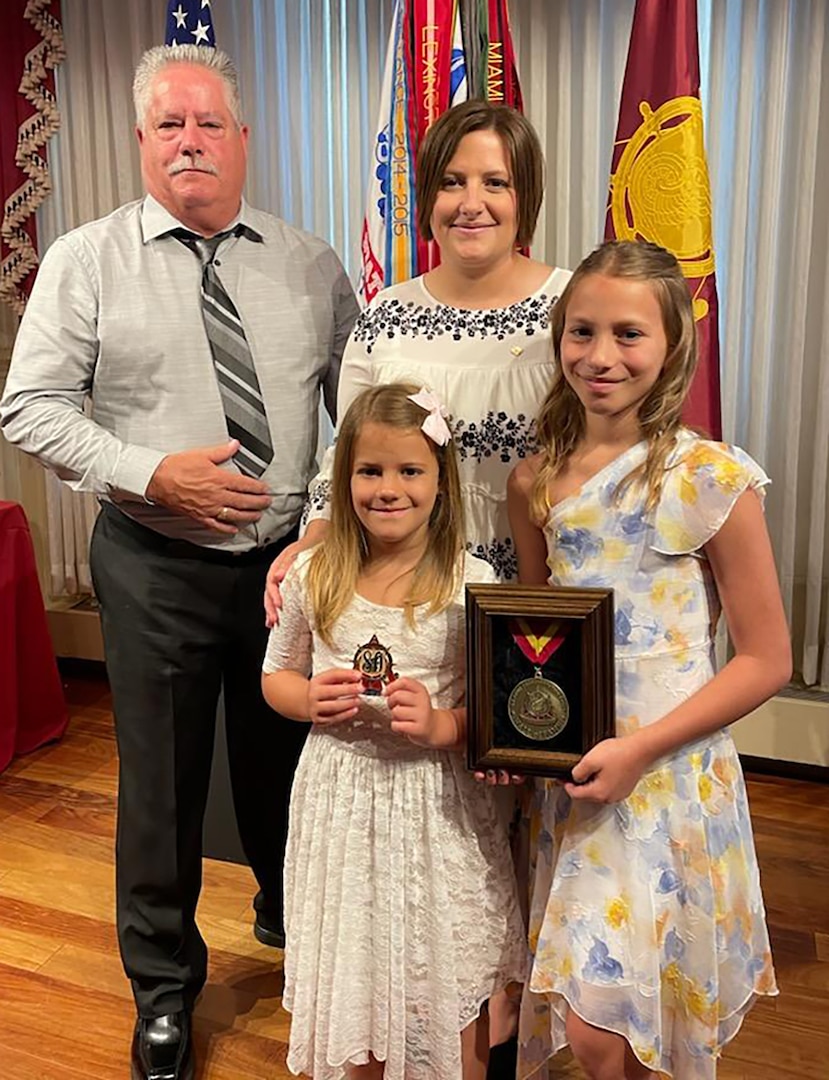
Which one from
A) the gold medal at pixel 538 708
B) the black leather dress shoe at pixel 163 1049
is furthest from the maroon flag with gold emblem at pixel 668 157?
the black leather dress shoe at pixel 163 1049

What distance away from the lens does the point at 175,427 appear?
1.88 meters

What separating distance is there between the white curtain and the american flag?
84 centimetres

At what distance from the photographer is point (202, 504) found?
182 cm

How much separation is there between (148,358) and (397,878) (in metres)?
0.95

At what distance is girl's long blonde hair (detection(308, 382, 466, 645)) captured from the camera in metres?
1.49

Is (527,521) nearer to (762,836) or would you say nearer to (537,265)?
(537,265)

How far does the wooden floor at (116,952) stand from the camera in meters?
2.06

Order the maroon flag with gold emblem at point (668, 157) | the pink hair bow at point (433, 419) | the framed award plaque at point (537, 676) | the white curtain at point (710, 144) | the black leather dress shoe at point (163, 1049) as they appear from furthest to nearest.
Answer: the white curtain at point (710, 144) < the maroon flag with gold emblem at point (668, 157) < the black leather dress shoe at point (163, 1049) < the pink hair bow at point (433, 419) < the framed award plaque at point (537, 676)

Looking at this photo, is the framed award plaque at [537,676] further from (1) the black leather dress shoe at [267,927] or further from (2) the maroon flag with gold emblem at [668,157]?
(1) the black leather dress shoe at [267,927]

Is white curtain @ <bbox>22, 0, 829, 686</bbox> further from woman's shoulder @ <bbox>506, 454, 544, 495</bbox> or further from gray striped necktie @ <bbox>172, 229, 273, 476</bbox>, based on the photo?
woman's shoulder @ <bbox>506, 454, 544, 495</bbox>

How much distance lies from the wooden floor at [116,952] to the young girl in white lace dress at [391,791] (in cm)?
63

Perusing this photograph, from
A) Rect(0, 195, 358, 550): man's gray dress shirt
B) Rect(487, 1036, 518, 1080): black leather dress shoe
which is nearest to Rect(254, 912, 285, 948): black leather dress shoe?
Rect(487, 1036, 518, 1080): black leather dress shoe

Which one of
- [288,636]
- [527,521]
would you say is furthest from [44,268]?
[527,521]

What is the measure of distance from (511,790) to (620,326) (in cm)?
69
